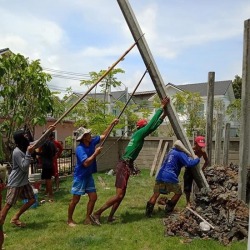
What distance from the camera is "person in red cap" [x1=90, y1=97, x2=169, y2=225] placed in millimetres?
6391

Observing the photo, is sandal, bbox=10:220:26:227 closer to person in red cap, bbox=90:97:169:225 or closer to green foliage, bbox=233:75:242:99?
person in red cap, bbox=90:97:169:225

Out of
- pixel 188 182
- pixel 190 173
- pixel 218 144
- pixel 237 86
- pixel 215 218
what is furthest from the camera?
pixel 237 86

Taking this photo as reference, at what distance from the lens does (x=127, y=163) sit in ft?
21.7

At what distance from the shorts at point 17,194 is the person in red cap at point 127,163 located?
1.28 m

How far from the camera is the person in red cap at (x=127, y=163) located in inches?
252

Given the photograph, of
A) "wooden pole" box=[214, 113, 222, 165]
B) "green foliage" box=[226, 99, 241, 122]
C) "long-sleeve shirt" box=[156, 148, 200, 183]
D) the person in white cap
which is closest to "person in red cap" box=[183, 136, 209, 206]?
"long-sleeve shirt" box=[156, 148, 200, 183]

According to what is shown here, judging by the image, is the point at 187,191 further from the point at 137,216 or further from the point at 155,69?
the point at 155,69

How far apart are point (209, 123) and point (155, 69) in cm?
221

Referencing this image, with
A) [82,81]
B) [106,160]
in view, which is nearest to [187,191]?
[106,160]

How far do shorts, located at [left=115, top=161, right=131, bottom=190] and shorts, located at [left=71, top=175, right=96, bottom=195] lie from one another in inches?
20.8

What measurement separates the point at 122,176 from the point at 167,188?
3.07ft

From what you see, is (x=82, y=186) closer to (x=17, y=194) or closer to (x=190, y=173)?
(x=17, y=194)

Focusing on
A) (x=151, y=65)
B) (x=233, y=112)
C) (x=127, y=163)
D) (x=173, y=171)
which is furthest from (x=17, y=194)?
(x=233, y=112)

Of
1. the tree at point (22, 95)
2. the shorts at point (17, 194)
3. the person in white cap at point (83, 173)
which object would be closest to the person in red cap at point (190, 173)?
the person in white cap at point (83, 173)
